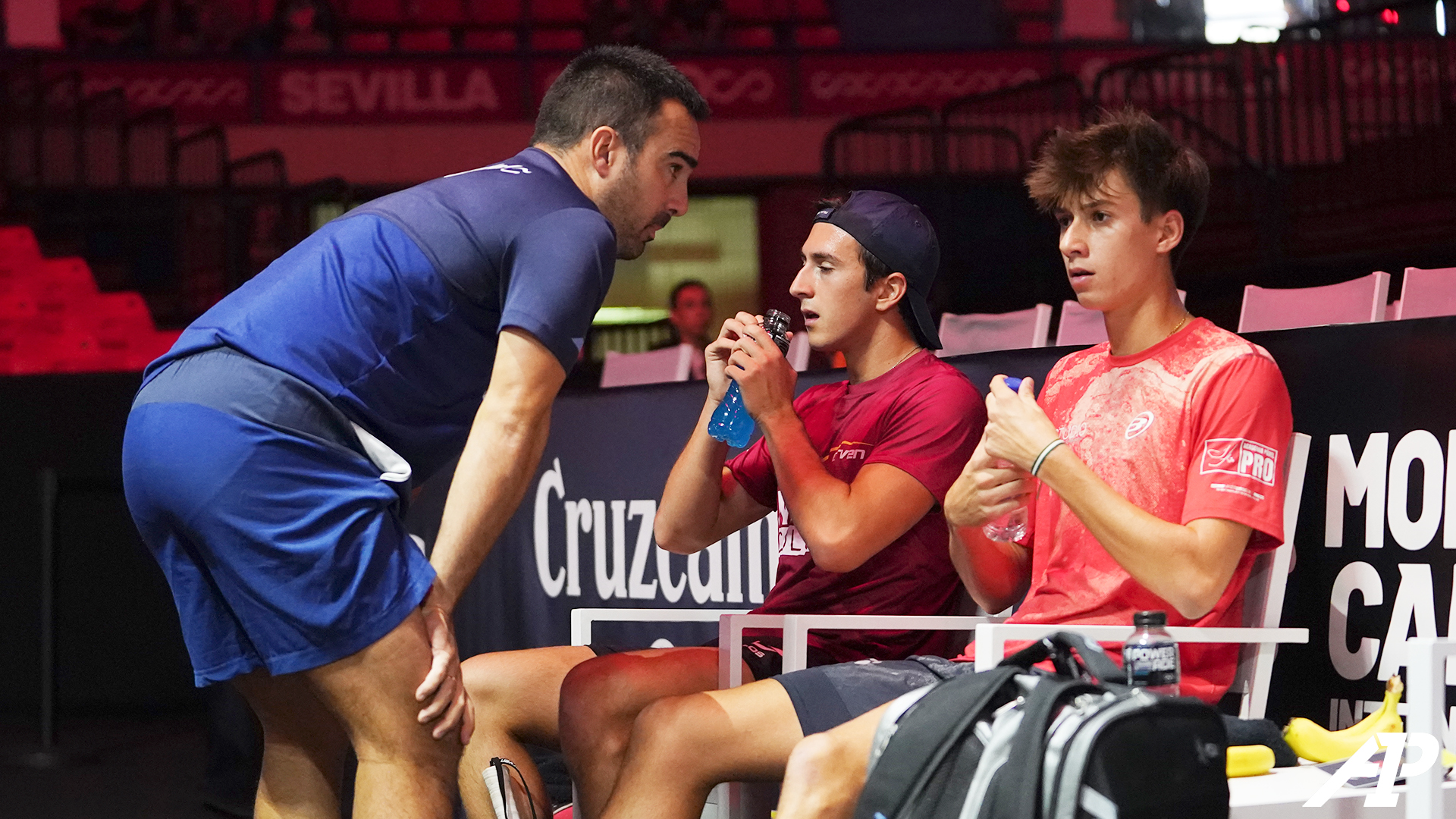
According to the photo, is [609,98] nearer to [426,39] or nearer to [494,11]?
[494,11]

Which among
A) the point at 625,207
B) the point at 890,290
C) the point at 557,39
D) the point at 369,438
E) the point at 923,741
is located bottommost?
the point at 923,741

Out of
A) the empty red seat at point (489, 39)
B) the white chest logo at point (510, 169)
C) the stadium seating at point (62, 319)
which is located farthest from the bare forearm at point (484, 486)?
the empty red seat at point (489, 39)

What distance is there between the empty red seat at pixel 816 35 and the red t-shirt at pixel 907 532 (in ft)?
34.3

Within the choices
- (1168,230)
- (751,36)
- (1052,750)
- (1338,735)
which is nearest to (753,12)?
(751,36)

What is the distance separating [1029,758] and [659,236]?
11053mm

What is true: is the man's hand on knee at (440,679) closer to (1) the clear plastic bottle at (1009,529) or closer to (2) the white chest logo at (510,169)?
(2) the white chest logo at (510,169)

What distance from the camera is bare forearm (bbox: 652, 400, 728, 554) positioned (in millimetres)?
2684

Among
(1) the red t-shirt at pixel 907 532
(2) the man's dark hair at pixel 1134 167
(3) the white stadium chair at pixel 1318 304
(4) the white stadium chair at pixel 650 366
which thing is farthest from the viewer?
(4) the white stadium chair at pixel 650 366

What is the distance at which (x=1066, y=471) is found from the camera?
2.08 m

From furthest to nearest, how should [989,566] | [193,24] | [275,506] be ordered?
1. [193,24]
2. [989,566]
3. [275,506]

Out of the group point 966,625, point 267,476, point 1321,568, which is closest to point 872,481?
point 966,625

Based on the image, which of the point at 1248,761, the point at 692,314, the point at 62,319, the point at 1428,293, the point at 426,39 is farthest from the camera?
the point at 426,39

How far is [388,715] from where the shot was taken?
1.85 meters

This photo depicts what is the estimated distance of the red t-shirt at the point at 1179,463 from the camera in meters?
2.09
